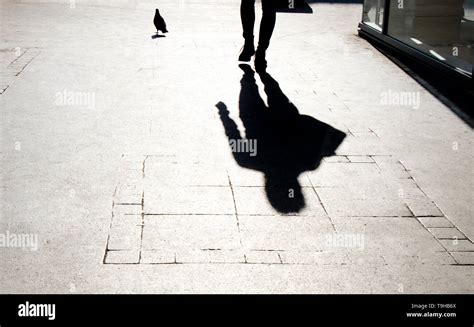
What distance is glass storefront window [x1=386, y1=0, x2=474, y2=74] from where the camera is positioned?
33.0ft

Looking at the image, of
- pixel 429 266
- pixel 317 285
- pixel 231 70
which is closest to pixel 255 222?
pixel 317 285

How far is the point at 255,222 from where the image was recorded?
486cm

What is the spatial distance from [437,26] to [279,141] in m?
5.87

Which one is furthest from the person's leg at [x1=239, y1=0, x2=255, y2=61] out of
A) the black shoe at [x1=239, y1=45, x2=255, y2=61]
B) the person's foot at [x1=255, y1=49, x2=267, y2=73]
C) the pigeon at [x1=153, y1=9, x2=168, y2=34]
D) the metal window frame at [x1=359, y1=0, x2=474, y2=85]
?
the metal window frame at [x1=359, y1=0, x2=474, y2=85]

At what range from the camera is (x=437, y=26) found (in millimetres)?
11117

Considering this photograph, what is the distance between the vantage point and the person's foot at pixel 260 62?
9.35 m

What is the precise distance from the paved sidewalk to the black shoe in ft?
0.61

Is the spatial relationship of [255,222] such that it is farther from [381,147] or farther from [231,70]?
[231,70]

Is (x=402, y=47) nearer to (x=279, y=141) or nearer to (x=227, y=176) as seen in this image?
(x=279, y=141)

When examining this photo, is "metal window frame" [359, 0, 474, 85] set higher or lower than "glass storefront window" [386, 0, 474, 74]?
lower

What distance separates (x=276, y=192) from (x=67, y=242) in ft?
5.96
